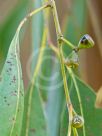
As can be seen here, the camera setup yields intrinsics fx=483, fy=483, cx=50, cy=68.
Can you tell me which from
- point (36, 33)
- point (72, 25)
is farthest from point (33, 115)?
point (72, 25)

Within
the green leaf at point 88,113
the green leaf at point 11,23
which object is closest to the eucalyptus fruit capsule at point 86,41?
the green leaf at point 88,113

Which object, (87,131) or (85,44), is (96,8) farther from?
(85,44)

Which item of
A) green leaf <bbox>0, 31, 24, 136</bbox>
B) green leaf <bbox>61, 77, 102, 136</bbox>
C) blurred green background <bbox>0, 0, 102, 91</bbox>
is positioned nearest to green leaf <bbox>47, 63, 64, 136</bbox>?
blurred green background <bbox>0, 0, 102, 91</bbox>

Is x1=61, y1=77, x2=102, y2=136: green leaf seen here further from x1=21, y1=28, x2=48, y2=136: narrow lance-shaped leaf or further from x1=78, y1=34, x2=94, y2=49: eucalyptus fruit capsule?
x1=78, y1=34, x2=94, y2=49: eucalyptus fruit capsule

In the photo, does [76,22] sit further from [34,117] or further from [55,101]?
[34,117]

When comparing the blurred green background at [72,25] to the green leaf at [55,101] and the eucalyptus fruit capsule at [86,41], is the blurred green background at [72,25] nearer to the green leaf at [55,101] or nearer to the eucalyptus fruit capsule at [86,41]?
the green leaf at [55,101]

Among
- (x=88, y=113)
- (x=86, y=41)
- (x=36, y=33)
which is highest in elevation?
(x=36, y=33)
